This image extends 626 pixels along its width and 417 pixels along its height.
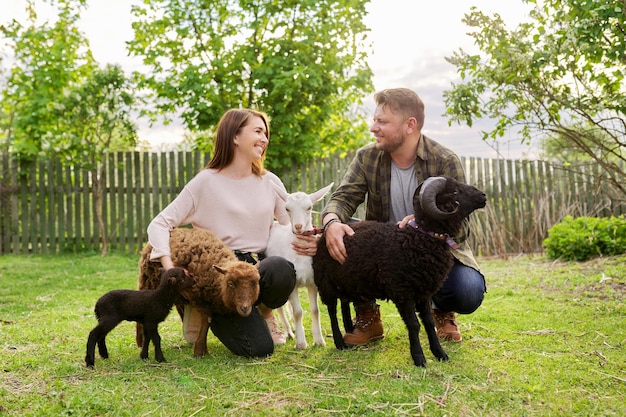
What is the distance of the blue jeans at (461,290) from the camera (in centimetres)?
466

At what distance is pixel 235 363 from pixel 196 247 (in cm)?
96

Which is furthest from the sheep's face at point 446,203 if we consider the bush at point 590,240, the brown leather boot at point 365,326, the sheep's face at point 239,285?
the bush at point 590,240

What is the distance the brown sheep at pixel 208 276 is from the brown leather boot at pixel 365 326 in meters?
0.99

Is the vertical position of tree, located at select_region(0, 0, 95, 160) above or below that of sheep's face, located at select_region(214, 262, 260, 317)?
above

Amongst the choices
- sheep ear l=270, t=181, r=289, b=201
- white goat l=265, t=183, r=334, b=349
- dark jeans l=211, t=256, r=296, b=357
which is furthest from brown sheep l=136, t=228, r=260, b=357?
sheep ear l=270, t=181, r=289, b=201

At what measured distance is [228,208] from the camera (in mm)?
4910

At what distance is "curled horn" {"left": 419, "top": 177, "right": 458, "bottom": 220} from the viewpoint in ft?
12.6

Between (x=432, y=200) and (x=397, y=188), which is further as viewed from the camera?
(x=397, y=188)

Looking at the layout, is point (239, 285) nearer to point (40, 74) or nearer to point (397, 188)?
point (397, 188)

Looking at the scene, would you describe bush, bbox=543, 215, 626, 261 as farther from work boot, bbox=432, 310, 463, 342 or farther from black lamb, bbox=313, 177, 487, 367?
black lamb, bbox=313, 177, 487, 367

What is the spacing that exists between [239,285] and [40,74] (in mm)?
12250

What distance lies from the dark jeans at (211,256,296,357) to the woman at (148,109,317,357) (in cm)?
1

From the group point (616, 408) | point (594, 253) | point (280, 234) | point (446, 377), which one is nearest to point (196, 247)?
point (280, 234)

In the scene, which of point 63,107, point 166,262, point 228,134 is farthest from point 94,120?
point 166,262
